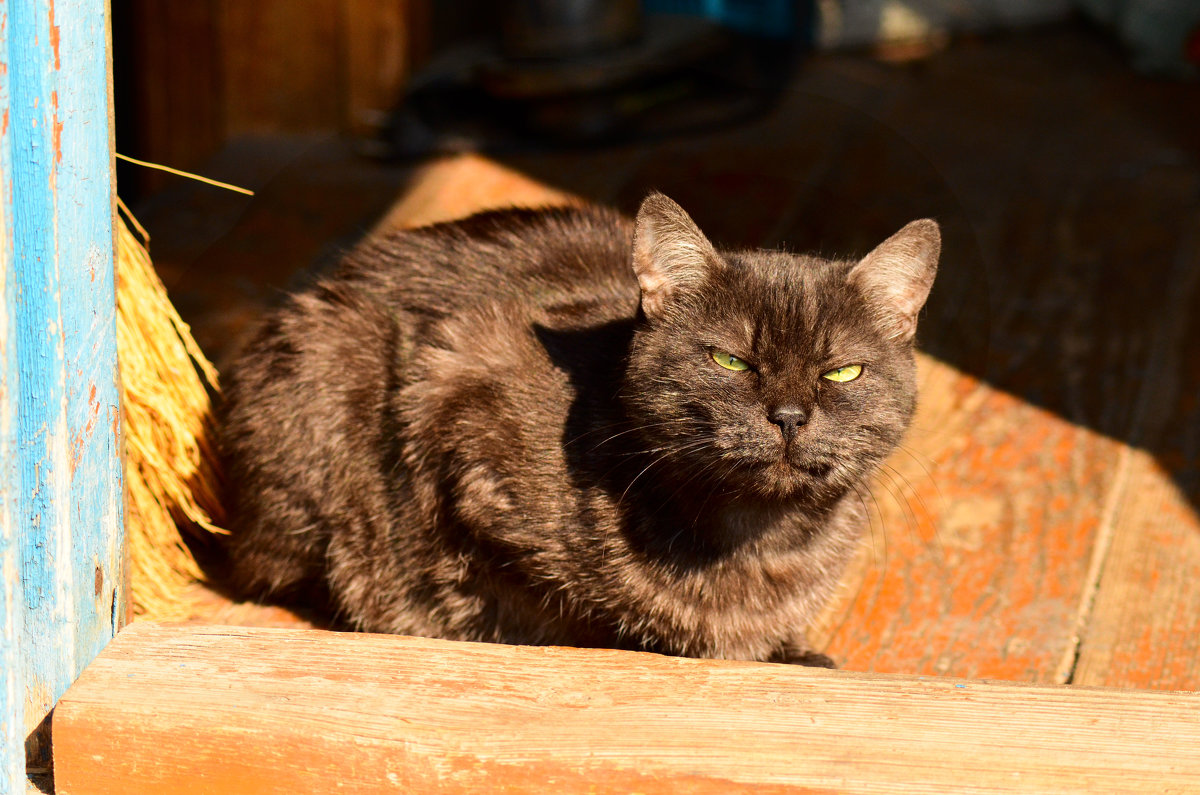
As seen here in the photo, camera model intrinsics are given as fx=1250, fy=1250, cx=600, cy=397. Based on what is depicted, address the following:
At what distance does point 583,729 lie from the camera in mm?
1808

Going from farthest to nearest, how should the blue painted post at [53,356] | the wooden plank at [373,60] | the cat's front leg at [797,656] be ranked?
the wooden plank at [373,60], the cat's front leg at [797,656], the blue painted post at [53,356]

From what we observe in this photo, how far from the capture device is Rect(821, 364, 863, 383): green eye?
2021 mm

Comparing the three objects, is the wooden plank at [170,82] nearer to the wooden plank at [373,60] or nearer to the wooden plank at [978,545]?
the wooden plank at [373,60]

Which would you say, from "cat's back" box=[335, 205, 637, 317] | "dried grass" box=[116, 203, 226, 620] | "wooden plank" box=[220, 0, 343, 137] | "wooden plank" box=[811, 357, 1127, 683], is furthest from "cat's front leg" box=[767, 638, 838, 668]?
"wooden plank" box=[220, 0, 343, 137]

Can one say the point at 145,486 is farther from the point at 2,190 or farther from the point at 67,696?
the point at 2,190

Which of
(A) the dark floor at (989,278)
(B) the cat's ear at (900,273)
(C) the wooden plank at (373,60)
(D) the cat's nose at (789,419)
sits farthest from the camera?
(C) the wooden plank at (373,60)

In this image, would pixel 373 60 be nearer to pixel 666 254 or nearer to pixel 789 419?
pixel 666 254

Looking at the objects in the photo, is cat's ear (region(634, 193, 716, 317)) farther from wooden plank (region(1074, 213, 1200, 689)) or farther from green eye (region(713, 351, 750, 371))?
wooden plank (region(1074, 213, 1200, 689))

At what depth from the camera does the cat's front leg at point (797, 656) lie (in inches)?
92.2

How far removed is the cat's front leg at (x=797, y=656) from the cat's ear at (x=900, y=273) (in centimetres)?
64

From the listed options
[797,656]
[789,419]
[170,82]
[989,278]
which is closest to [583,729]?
[789,419]

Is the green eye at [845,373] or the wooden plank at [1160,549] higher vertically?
the green eye at [845,373]

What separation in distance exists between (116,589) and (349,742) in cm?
51

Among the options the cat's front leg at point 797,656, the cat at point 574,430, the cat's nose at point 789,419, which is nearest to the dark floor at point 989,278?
the cat's front leg at point 797,656
